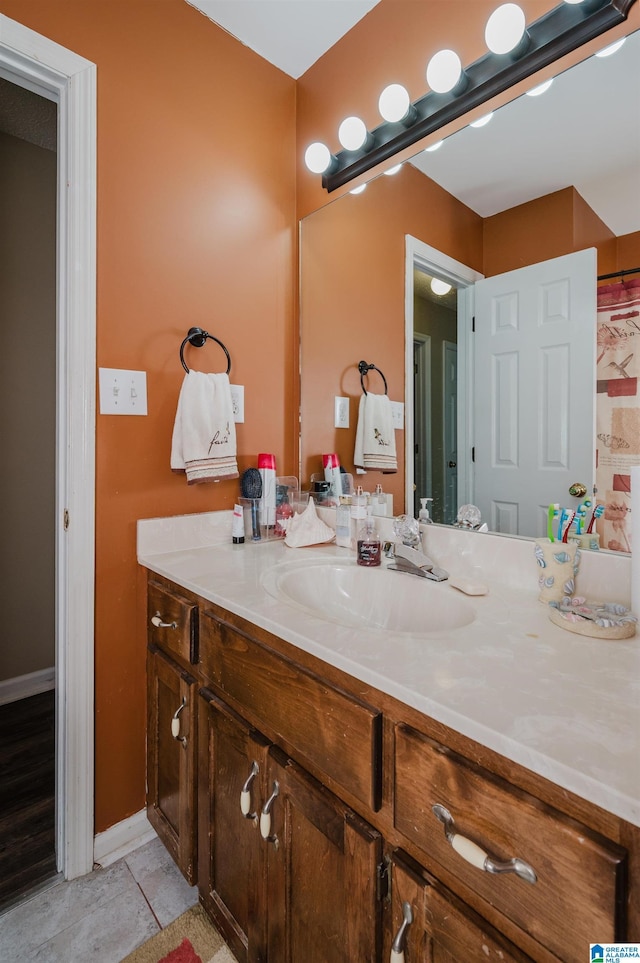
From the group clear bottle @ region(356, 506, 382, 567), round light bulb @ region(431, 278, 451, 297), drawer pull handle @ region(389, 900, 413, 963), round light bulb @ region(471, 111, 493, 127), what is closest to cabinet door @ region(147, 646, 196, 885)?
clear bottle @ region(356, 506, 382, 567)

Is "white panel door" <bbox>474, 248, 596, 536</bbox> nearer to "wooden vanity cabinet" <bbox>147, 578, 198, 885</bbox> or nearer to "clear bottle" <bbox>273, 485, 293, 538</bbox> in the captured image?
"clear bottle" <bbox>273, 485, 293, 538</bbox>

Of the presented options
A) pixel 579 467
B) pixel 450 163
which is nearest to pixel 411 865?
pixel 579 467

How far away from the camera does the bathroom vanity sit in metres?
0.45

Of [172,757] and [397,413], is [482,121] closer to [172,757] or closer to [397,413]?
[397,413]

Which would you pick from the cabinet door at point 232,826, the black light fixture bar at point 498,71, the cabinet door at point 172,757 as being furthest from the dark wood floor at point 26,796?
the black light fixture bar at point 498,71

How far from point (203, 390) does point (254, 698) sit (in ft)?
2.83

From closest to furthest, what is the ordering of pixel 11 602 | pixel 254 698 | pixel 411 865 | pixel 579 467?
pixel 411 865 < pixel 254 698 < pixel 579 467 < pixel 11 602

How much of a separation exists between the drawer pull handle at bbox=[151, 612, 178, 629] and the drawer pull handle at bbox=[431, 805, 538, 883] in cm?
77

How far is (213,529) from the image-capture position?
1468 mm

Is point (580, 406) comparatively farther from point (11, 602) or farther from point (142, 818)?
point (11, 602)

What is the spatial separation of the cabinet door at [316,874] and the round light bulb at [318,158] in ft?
5.43

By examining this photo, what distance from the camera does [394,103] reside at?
4.19 feet

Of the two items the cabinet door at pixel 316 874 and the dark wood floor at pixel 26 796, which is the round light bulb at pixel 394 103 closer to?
the cabinet door at pixel 316 874

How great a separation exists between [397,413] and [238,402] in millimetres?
530
